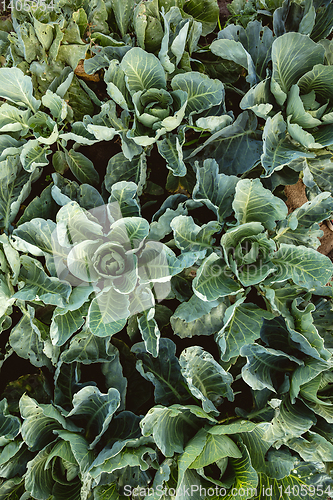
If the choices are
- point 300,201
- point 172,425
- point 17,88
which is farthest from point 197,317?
point 17,88

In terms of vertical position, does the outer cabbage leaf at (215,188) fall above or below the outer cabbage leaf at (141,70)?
below

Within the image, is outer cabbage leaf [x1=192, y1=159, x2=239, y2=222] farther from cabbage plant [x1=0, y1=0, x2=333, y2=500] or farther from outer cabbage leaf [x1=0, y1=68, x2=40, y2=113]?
outer cabbage leaf [x1=0, y1=68, x2=40, y2=113]

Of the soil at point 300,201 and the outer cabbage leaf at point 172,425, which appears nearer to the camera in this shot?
the outer cabbage leaf at point 172,425

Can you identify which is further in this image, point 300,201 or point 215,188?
point 300,201

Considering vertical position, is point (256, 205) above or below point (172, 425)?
above

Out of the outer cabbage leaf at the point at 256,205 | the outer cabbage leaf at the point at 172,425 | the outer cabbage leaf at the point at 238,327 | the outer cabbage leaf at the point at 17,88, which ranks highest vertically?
the outer cabbage leaf at the point at 17,88

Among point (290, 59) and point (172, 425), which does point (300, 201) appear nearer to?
point (290, 59)

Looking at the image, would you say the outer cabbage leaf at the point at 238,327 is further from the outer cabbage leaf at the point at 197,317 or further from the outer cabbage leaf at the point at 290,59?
the outer cabbage leaf at the point at 290,59

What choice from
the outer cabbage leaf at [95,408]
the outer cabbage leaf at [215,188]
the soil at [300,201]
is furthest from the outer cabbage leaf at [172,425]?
the soil at [300,201]

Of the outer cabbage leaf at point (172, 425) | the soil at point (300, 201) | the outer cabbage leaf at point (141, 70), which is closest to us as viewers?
the outer cabbage leaf at point (172, 425)

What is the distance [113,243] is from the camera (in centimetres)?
105

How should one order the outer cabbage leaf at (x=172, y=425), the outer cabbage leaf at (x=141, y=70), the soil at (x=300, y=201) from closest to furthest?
the outer cabbage leaf at (x=172, y=425), the outer cabbage leaf at (x=141, y=70), the soil at (x=300, y=201)

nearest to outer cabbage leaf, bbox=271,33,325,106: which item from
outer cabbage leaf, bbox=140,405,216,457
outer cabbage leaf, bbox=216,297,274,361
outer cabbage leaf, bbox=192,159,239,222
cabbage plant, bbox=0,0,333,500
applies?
cabbage plant, bbox=0,0,333,500

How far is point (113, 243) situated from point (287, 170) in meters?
0.63
